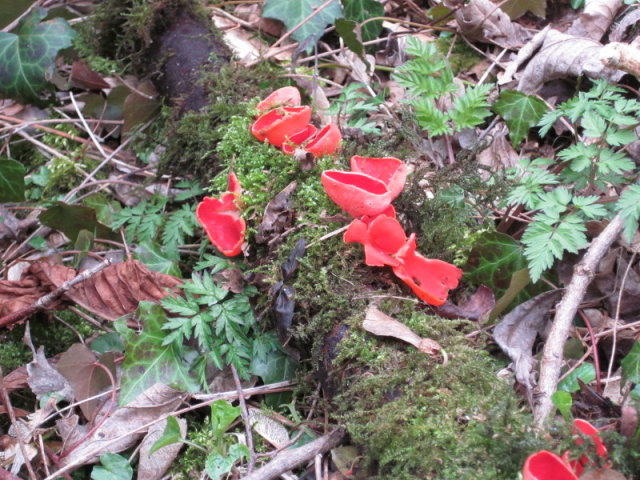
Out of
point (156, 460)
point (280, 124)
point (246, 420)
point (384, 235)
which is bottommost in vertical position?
point (156, 460)

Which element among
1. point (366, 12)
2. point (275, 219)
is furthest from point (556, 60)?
point (275, 219)

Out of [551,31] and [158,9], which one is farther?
[158,9]

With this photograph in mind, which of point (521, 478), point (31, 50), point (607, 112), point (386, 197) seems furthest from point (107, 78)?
point (521, 478)

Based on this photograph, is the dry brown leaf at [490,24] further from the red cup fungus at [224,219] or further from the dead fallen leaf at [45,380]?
the dead fallen leaf at [45,380]

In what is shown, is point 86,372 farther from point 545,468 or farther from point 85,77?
point 85,77

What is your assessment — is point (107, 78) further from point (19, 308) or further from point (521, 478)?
point (521, 478)

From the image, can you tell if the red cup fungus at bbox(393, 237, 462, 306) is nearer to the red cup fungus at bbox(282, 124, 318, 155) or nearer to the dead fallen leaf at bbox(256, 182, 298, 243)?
the dead fallen leaf at bbox(256, 182, 298, 243)
